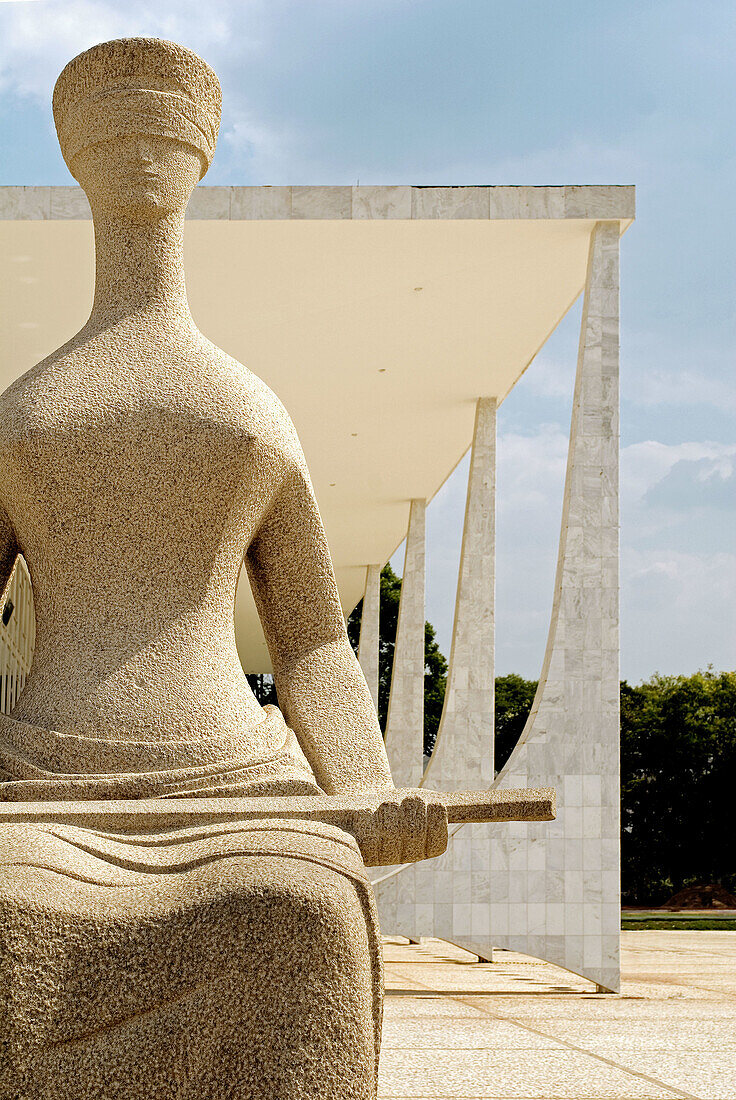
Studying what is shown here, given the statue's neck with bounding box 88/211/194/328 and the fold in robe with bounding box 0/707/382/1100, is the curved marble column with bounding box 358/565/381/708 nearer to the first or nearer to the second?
the statue's neck with bounding box 88/211/194/328

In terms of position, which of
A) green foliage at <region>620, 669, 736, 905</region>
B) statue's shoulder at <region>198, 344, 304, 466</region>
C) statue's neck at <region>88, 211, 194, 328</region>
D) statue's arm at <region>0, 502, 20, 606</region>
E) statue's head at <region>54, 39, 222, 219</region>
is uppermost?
statue's head at <region>54, 39, 222, 219</region>

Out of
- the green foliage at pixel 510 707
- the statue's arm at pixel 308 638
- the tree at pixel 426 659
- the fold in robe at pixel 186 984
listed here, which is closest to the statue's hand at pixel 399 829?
the fold in robe at pixel 186 984

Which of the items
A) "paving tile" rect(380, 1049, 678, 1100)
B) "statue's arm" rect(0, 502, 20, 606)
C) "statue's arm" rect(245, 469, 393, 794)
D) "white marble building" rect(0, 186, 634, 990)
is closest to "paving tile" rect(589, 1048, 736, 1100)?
"paving tile" rect(380, 1049, 678, 1100)

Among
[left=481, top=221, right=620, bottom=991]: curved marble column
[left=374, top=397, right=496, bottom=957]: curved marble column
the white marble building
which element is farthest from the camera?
[left=374, top=397, right=496, bottom=957]: curved marble column

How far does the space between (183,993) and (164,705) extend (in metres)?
0.95

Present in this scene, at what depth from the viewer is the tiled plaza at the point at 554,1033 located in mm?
5766

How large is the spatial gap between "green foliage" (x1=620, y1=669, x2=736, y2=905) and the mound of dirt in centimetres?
97

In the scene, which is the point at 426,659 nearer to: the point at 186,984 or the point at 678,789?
the point at 678,789

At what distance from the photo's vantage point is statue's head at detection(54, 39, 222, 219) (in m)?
3.75

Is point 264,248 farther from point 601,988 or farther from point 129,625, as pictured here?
point 129,625

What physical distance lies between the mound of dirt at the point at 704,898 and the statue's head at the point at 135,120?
36.4m

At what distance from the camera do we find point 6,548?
12.5 ft

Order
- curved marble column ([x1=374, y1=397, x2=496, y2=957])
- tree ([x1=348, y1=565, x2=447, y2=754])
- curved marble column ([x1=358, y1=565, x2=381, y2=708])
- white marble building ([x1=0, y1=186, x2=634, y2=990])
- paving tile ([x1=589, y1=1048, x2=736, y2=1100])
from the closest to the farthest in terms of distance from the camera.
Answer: paving tile ([x1=589, y1=1048, x2=736, y2=1100])
white marble building ([x1=0, y1=186, x2=634, y2=990])
curved marble column ([x1=374, y1=397, x2=496, y2=957])
curved marble column ([x1=358, y1=565, x2=381, y2=708])
tree ([x1=348, y1=565, x2=447, y2=754])

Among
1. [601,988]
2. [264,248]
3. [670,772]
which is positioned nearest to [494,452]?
[264,248]
